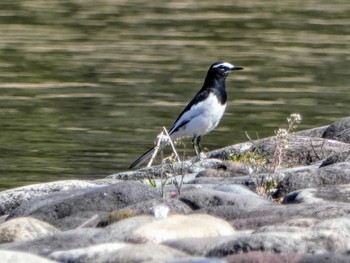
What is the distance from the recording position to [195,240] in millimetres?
5789

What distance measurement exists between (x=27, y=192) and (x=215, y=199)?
106 inches

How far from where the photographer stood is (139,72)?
809 inches

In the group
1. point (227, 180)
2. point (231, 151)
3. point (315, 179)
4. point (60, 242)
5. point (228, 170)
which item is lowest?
point (231, 151)

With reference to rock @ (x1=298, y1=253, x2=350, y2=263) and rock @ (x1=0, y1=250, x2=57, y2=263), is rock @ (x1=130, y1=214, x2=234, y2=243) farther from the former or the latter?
rock @ (x1=298, y1=253, x2=350, y2=263)

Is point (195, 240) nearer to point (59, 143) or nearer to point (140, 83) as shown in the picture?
point (59, 143)

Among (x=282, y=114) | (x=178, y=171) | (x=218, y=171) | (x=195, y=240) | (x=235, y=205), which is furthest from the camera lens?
(x=282, y=114)

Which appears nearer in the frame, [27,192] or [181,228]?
[181,228]

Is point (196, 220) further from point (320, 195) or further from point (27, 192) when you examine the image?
point (27, 192)

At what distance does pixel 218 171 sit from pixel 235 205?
2737mm

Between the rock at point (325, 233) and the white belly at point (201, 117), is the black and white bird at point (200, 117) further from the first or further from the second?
the rock at point (325, 233)

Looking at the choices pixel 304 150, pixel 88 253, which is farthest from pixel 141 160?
pixel 88 253

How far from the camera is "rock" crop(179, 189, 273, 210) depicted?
735 centimetres

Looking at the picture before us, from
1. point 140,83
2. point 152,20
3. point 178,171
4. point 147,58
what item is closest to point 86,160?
point 178,171

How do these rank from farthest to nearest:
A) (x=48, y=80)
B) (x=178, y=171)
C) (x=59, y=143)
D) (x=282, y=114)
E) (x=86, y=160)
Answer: (x=48, y=80) < (x=282, y=114) < (x=59, y=143) < (x=86, y=160) < (x=178, y=171)
